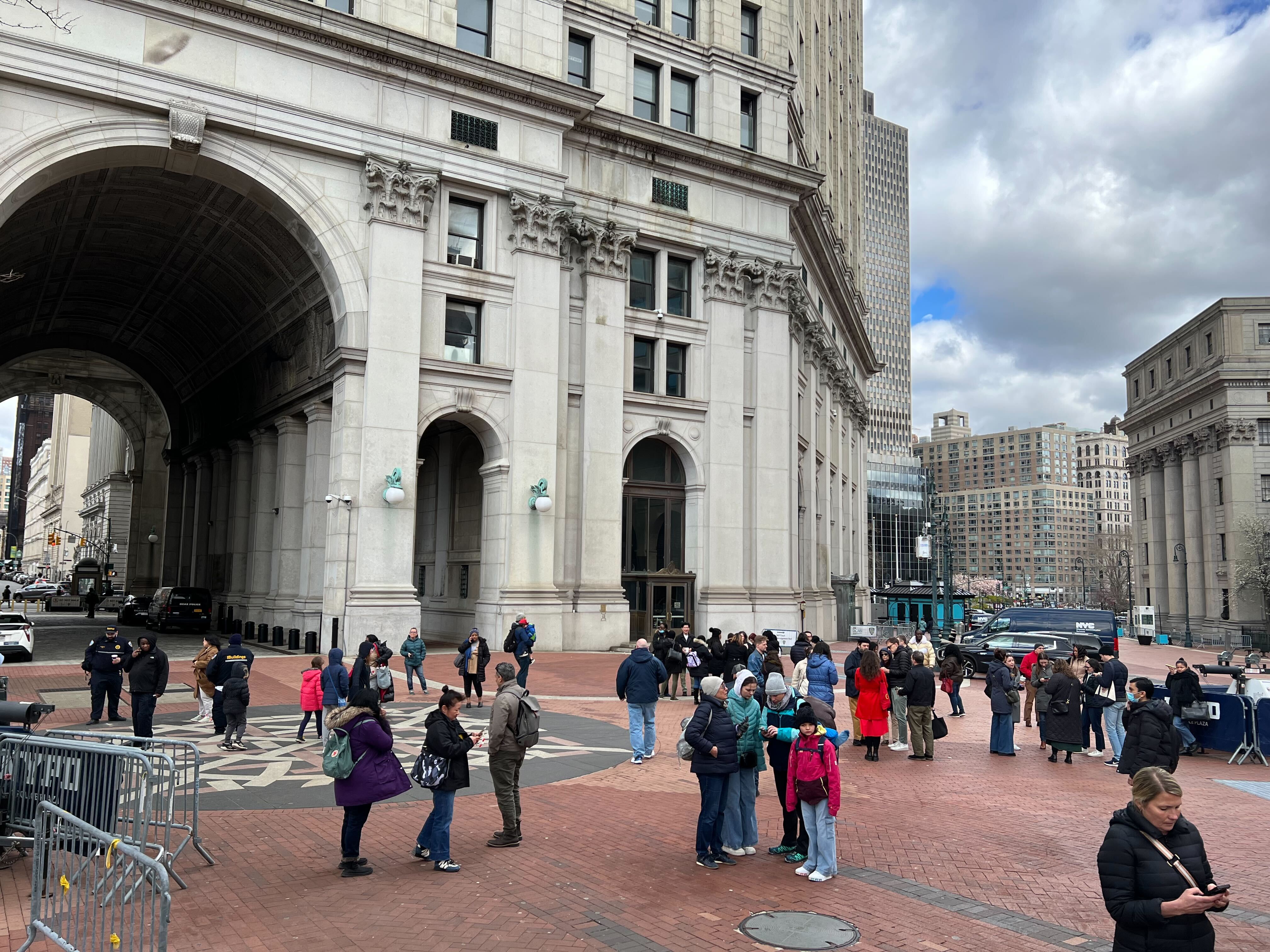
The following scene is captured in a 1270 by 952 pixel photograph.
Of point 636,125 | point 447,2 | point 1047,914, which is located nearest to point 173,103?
point 447,2

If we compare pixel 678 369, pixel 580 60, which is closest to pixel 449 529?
pixel 678 369

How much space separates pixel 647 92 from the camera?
36688mm

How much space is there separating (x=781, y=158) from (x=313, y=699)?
3244 centimetres

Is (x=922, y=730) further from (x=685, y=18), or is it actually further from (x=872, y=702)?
(x=685, y=18)

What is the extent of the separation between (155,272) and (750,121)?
26.0 metres

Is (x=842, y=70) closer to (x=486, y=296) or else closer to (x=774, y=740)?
(x=486, y=296)

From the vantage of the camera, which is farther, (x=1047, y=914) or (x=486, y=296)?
(x=486, y=296)

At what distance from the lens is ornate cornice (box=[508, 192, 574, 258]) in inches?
1237

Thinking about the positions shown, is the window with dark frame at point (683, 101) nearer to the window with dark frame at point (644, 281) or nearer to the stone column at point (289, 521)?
the window with dark frame at point (644, 281)

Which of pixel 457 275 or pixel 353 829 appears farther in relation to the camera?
pixel 457 275

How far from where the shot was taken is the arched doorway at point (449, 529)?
3509 centimetres

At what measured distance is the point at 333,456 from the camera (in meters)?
28.9

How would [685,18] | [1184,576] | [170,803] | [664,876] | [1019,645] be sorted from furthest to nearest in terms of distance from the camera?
1. [1184,576]
2. [685,18]
3. [1019,645]
4. [664,876]
5. [170,803]

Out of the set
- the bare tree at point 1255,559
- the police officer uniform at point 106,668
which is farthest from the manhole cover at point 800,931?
the bare tree at point 1255,559
